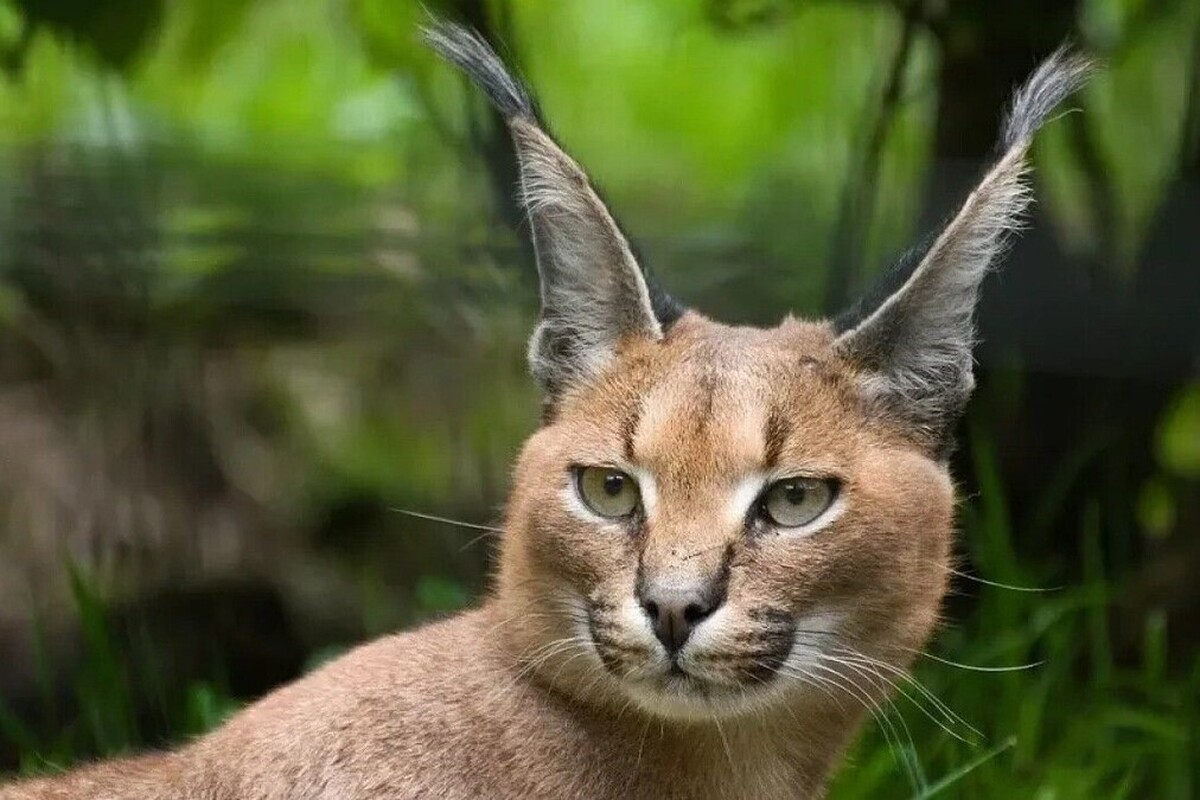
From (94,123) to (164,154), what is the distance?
0.71ft

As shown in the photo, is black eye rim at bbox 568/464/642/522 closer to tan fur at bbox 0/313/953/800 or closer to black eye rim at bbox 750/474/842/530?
tan fur at bbox 0/313/953/800

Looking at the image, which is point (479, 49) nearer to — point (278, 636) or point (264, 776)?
point (264, 776)

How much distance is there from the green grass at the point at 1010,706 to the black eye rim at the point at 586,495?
1.46m

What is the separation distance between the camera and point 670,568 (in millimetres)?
2639

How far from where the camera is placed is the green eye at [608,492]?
2.84 m

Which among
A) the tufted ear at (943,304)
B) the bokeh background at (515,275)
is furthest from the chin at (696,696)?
the bokeh background at (515,275)

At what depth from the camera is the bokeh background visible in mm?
4703

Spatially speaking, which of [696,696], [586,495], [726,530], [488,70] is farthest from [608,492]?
[488,70]

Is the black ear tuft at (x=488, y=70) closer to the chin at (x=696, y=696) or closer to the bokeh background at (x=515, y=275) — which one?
the chin at (x=696, y=696)

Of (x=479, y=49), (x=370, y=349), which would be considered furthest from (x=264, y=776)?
(x=370, y=349)

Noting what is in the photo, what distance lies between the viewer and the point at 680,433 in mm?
2814

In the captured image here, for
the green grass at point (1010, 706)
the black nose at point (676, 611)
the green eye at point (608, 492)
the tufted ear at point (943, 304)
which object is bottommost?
the green grass at point (1010, 706)

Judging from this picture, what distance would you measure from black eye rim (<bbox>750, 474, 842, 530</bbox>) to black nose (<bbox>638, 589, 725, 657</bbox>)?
6.9 inches

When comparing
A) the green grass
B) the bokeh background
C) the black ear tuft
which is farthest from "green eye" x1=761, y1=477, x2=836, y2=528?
the bokeh background
